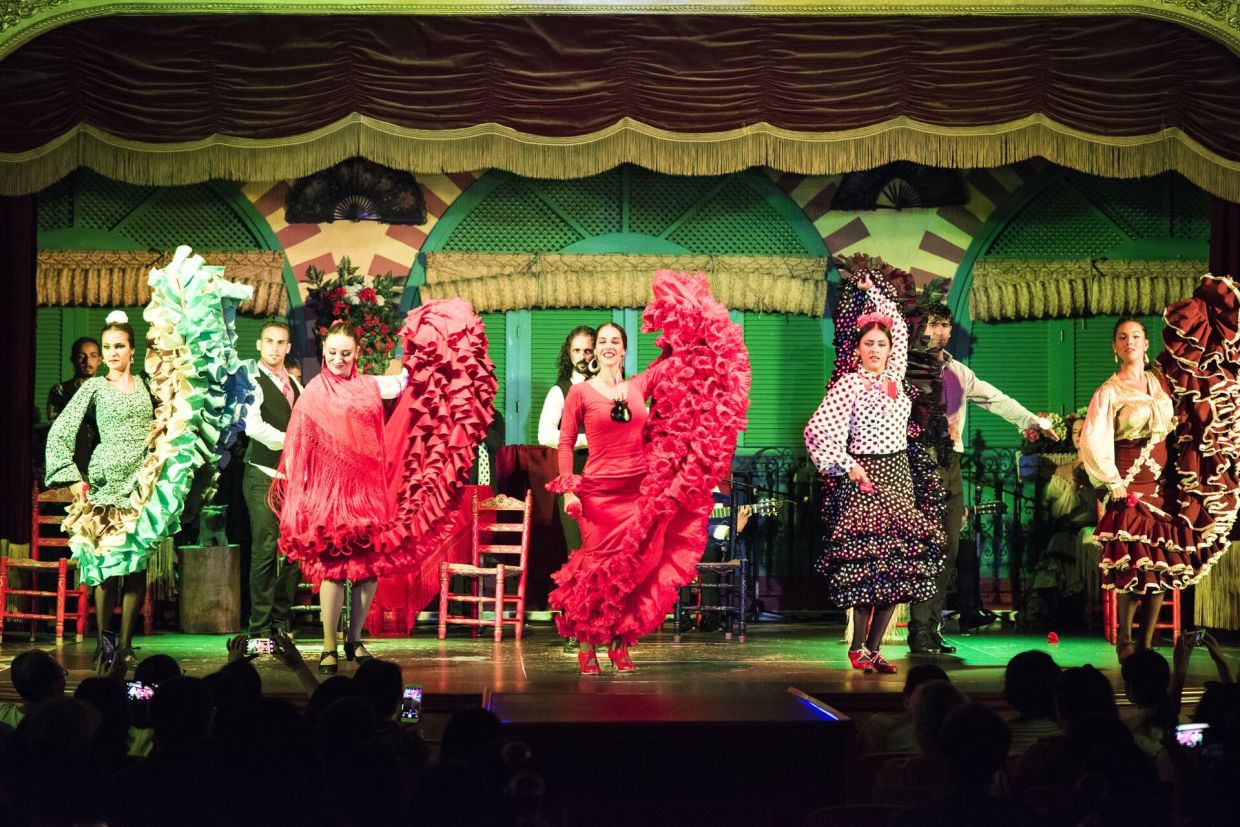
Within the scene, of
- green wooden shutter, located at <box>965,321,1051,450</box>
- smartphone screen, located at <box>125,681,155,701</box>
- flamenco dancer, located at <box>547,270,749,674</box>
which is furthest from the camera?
green wooden shutter, located at <box>965,321,1051,450</box>

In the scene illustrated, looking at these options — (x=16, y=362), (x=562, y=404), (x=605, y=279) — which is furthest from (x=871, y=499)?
(x=16, y=362)

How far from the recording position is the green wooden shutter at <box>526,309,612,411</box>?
377 inches

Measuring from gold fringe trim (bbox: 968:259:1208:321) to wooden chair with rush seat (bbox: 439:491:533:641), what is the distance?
10.5 feet

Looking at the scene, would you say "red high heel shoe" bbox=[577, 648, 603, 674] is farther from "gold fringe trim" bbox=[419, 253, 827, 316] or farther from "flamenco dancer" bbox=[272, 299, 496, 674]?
"gold fringe trim" bbox=[419, 253, 827, 316]

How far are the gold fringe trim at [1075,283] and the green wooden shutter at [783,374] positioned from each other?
1033 mm

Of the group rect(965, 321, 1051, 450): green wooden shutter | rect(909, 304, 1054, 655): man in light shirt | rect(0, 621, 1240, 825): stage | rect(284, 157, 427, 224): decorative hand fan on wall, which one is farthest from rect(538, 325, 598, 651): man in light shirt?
rect(965, 321, 1051, 450): green wooden shutter

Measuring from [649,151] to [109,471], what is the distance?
332cm

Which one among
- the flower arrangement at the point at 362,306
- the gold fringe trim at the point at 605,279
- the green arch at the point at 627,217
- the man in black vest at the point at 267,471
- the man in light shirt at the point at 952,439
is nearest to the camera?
the man in light shirt at the point at 952,439

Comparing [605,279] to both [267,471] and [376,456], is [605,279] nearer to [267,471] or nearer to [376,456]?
[267,471]

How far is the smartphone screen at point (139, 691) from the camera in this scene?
4.15 meters

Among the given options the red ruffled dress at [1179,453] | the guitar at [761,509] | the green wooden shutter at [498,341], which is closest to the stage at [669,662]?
the red ruffled dress at [1179,453]

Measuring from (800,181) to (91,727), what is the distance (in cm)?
713

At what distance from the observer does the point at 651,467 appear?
21.0 feet

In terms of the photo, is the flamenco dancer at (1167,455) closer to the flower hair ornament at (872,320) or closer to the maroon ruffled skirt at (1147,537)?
the maroon ruffled skirt at (1147,537)
